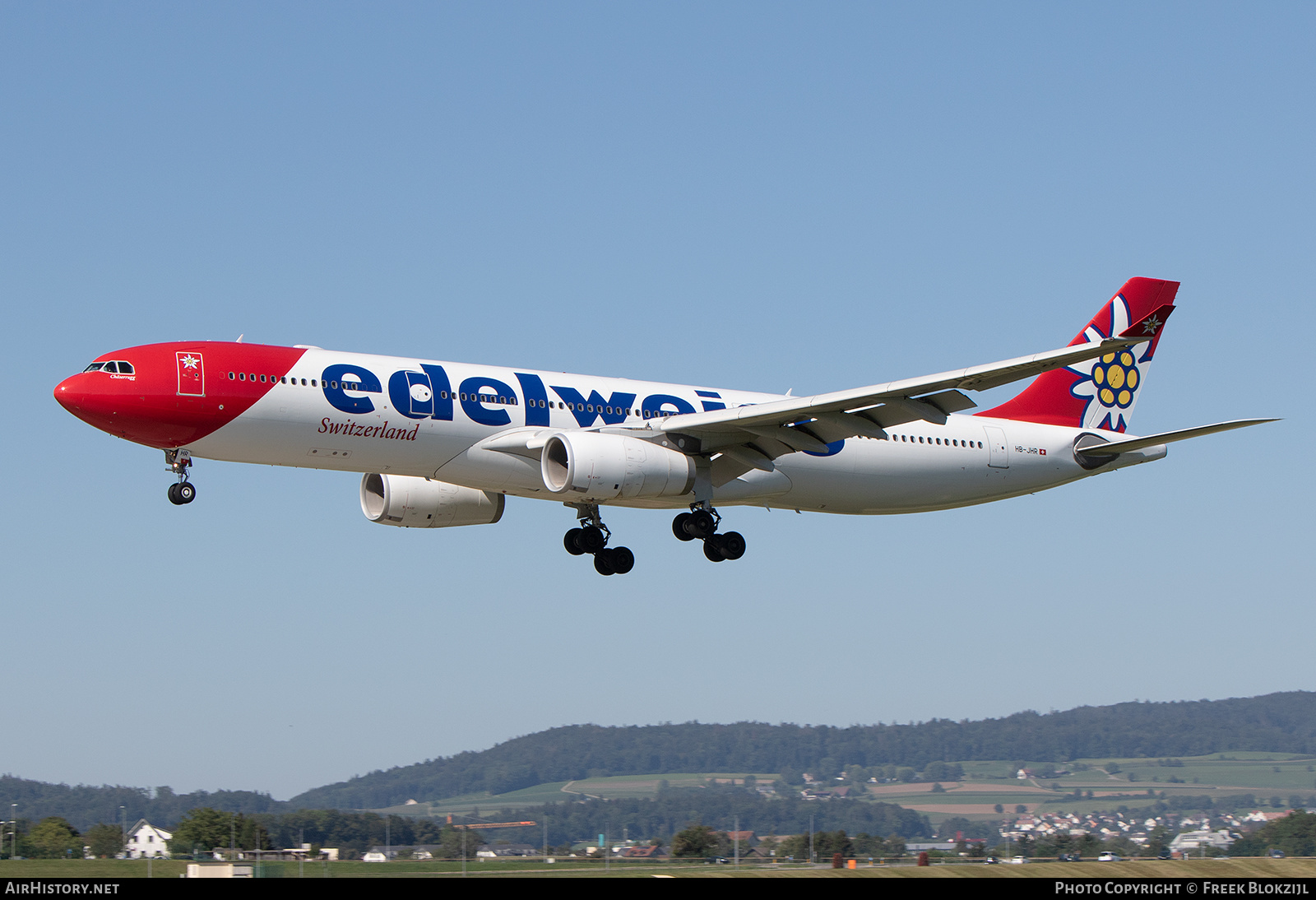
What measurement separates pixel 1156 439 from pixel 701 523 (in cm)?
1213

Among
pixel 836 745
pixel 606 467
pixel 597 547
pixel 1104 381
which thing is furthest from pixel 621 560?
pixel 836 745

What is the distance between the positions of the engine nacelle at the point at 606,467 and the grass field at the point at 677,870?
838cm

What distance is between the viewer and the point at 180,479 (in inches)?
1229

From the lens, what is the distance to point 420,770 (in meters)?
91.4

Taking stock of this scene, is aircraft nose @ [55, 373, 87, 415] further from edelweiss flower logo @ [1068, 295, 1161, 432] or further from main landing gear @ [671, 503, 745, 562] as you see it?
edelweiss flower logo @ [1068, 295, 1161, 432]

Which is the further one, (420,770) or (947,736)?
(947,736)

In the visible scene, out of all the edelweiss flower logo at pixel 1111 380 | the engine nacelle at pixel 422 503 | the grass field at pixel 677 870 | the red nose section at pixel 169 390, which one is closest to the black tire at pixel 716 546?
the engine nacelle at pixel 422 503

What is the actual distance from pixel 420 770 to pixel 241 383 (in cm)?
6532

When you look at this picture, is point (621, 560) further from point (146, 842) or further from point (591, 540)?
point (146, 842)

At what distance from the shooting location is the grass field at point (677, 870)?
2762 centimetres

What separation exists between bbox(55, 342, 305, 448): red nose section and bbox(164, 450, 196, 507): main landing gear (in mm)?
420
